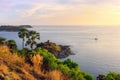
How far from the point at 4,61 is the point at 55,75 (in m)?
3.31

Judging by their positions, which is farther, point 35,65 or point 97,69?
point 97,69

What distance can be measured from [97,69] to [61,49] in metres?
31.7

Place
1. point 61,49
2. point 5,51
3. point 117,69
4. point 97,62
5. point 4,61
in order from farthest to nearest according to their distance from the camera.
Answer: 1. point 61,49
2. point 97,62
3. point 117,69
4. point 5,51
5. point 4,61

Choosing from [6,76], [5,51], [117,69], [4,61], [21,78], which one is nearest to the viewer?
[6,76]

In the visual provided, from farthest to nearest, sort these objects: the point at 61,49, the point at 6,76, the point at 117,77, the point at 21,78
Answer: the point at 61,49 < the point at 117,77 < the point at 21,78 < the point at 6,76

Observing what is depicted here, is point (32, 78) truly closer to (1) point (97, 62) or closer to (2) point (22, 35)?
(2) point (22, 35)

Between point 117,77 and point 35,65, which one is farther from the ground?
point 35,65

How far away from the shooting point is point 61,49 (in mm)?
104062

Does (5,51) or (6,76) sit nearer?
(6,76)

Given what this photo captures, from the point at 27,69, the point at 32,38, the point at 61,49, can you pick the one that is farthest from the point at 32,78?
the point at 61,49

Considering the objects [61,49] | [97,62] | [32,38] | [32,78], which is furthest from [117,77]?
[61,49]

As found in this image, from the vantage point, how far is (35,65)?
50.5ft

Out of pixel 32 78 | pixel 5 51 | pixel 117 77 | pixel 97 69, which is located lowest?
pixel 97 69

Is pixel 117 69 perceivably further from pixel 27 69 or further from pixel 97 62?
pixel 27 69
